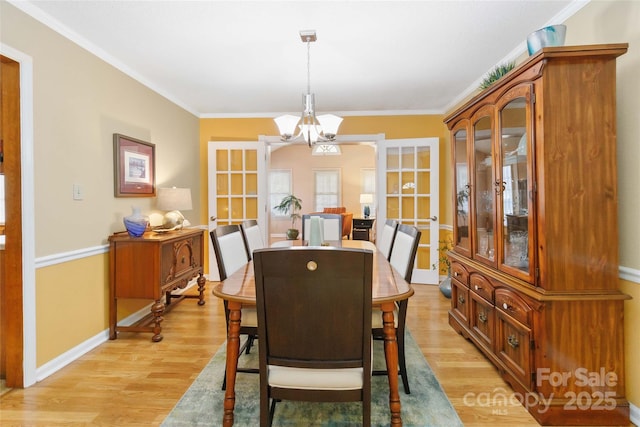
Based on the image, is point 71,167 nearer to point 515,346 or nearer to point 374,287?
point 374,287

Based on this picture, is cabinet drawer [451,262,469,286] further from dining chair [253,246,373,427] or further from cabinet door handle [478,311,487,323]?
dining chair [253,246,373,427]

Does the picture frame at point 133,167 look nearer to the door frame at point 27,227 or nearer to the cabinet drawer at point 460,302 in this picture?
the door frame at point 27,227

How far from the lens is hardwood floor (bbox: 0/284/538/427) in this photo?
5.91ft

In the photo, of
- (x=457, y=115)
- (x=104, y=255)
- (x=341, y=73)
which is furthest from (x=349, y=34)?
(x=104, y=255)

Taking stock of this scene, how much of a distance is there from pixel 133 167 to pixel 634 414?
13.0 feet

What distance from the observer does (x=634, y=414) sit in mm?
1714

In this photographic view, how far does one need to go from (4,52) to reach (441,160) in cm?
440

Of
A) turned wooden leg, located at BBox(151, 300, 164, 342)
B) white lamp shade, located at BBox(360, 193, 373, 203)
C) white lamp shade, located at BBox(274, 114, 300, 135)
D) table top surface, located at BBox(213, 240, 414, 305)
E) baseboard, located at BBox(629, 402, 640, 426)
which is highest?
white lamp shade, located at BBox(274, 114, 300, 135)

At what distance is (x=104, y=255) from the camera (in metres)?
2.82

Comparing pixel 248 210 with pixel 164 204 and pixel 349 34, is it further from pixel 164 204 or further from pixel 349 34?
pixel 349 34

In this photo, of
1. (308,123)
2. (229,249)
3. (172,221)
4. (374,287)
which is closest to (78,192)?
(172,221)

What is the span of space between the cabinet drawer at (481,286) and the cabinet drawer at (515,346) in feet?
0.46

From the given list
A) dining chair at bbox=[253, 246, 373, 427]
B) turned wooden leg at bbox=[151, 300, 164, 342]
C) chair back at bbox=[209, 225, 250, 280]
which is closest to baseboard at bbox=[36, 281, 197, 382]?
turned wooden leg at bbox=[151, 300, 164, 342]

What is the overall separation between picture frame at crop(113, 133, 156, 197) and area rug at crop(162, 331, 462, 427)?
1.86 m
